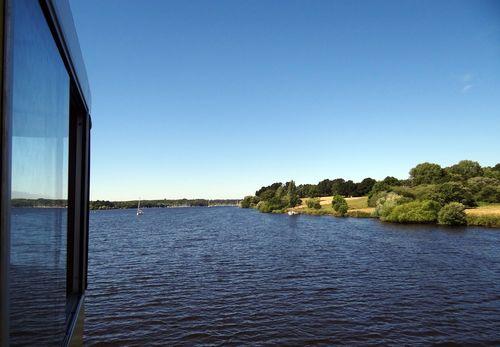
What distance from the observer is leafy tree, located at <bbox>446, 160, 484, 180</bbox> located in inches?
4107

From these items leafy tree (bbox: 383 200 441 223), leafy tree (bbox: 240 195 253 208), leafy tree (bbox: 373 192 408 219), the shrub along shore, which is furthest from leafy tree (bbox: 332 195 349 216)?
leafy tree (bbox: 240 195 253 208)

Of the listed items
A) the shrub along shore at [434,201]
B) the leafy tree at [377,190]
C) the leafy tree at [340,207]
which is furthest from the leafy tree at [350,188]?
the leafy tree at [340,207]


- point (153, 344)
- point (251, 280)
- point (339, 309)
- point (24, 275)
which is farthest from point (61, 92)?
point (251, 280)

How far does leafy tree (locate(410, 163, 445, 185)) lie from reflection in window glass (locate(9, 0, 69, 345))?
96.9 metres

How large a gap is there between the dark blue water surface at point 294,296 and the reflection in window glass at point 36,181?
10.7m

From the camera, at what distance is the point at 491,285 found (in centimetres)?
2008

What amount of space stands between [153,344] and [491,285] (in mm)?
19019

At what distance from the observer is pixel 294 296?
58.3 feet

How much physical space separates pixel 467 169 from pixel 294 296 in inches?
4359

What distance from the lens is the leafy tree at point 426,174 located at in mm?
92137

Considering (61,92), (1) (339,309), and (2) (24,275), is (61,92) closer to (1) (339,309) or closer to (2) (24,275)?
(2) (24,275)

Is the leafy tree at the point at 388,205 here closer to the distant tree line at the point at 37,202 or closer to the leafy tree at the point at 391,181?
the leafy tree at the point at 391,181

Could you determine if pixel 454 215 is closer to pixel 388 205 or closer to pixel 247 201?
pixel 388 205

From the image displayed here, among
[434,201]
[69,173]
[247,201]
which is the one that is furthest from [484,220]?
[247,201]
